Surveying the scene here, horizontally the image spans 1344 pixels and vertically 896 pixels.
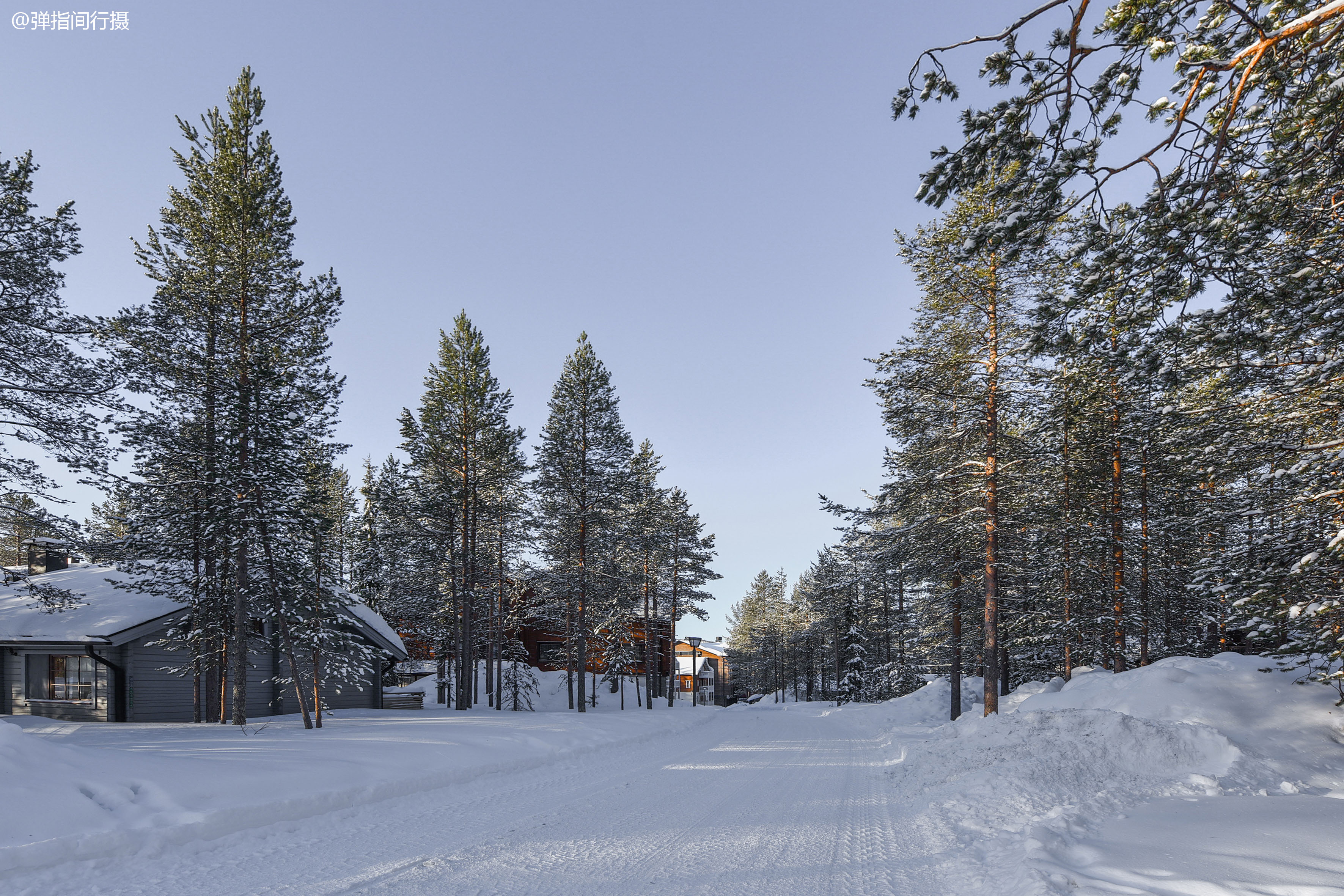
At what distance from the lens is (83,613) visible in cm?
2248

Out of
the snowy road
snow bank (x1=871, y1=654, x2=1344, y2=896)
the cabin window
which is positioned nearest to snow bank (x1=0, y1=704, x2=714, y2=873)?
the snowy road

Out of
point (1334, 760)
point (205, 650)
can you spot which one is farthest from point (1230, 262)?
point (205, 650)

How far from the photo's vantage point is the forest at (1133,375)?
5602 millimetres

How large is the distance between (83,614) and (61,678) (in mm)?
2328

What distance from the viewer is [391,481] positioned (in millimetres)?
42344

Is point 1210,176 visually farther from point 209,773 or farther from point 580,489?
point 580,489

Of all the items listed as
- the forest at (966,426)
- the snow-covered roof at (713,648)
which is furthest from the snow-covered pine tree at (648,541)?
the snow-covered roof at (713,648)

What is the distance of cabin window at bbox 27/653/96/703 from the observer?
2217 centimetres

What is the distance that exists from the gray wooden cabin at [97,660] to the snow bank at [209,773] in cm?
486

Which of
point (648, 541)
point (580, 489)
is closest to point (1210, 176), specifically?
point (580, 489)

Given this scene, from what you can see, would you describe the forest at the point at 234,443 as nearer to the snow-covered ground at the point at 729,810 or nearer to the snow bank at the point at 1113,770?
the snow-covered ground at the point at 729,810

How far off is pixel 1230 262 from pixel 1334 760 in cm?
877

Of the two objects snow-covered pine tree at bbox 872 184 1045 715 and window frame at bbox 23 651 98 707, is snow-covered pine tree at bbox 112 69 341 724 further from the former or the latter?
snow-covered pine tree at bbox 872 184 1045 715

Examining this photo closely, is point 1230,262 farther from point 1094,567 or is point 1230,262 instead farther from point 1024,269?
point 1094,567
